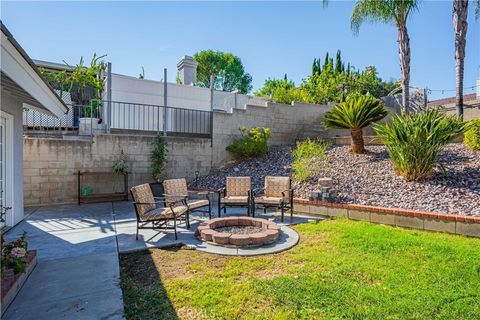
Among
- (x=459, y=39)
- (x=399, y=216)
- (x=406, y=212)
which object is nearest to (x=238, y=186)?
(x=399, y=216)

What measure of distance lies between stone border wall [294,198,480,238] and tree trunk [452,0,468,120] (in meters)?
7.36

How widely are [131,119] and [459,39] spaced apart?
41.2 ft

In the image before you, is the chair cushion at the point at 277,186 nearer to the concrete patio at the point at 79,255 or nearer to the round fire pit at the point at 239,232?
the concrete patio at the point at 79,255

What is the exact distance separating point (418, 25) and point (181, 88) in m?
10.1

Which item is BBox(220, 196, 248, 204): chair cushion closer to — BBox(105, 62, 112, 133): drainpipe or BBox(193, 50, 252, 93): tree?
BBox(105, 62, 112, 133): drainpipe

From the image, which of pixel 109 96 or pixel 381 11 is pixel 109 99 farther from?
pixel 381 11

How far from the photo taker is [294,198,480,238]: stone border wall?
5117mm

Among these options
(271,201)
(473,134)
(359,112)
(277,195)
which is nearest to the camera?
(271,201)

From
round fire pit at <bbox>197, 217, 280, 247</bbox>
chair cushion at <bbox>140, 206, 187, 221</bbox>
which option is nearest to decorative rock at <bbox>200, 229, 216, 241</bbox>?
round fire pit at <bbox>197, 217, 280, 247</bbox>

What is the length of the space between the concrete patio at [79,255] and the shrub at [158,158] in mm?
1917

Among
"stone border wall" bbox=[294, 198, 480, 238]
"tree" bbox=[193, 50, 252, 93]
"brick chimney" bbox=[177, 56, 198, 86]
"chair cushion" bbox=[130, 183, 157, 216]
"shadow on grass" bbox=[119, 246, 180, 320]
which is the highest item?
"tree" bbox=[193, 50, 252, 93]

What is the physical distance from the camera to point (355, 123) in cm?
930

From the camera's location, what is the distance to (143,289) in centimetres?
333

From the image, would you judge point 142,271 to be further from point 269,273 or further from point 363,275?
point 363,275
